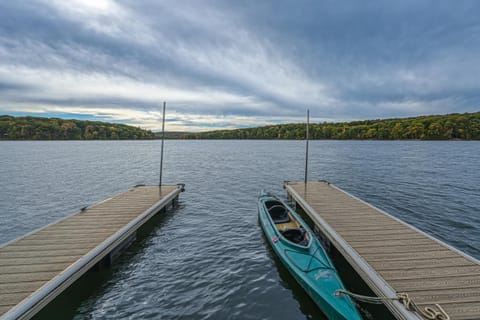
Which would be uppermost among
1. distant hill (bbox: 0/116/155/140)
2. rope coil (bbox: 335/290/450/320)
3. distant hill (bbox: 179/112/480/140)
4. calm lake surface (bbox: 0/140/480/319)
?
distant hill (bbox: 179/112/480/140)

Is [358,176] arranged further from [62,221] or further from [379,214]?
[62,221]

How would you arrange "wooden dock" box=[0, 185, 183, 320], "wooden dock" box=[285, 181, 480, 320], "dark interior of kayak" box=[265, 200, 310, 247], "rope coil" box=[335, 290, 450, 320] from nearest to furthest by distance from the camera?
"rope coil" box=[335, 290, 450, 320] → "wooden dock" box=[285, 181, 480, 320] → "wooden dock" box=[0, 185, 183, 320] → "dark interior of kayak" box=[265, 200, 310, 247]

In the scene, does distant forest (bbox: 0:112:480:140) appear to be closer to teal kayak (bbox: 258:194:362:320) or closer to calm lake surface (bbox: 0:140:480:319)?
calm lake surface (bbox: 0:140:480:319)

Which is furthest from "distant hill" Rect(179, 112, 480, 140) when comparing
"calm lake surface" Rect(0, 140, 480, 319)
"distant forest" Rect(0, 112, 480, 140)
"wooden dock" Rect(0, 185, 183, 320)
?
"wooden dock" Rect(0, 185, 183, 320)

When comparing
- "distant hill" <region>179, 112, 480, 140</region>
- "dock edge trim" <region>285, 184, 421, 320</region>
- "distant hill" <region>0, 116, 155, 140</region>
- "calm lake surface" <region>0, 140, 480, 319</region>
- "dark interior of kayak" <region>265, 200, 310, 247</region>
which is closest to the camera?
"dock edge trim" <region>285, 184, 421, 320</region>

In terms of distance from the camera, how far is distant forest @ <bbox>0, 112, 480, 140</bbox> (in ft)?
371

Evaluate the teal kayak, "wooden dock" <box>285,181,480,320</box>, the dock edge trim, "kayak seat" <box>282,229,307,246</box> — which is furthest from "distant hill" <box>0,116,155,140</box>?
"wooden dock" <box>285,181,480,320</box>

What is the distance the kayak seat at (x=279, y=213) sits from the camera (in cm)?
1138

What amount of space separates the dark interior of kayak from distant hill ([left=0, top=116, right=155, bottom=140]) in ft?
523

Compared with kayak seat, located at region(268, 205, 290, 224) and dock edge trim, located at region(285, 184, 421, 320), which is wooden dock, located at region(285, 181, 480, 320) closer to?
dock edge trim, located at region(285, 184, 421, 320)

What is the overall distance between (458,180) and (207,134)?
602ft

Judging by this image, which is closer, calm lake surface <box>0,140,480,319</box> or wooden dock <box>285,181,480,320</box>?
wooden dock <box>285,181,480,320</box>

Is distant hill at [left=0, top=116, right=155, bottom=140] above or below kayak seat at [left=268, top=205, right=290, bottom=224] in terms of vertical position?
above

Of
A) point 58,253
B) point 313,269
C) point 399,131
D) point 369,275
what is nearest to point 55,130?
point 58,253
